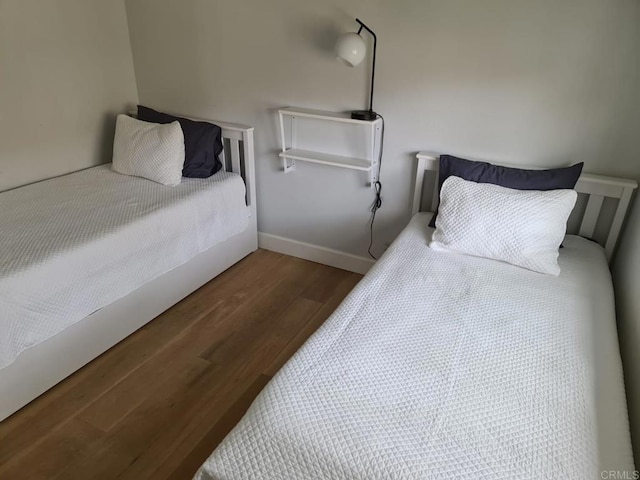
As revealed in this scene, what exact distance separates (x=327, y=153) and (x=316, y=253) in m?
0.68

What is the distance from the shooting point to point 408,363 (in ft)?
4.55

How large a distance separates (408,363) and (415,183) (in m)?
1.34

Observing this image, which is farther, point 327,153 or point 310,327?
point 327,153

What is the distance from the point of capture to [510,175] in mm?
2117

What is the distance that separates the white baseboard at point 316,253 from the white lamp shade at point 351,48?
119 centimetres

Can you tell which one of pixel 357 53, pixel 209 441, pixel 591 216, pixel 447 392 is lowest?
pixel 209 441

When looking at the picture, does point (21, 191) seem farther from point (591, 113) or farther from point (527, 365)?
point (591, 113)

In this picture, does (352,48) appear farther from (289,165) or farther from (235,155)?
(235,155)

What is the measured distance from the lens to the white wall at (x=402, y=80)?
200 cm

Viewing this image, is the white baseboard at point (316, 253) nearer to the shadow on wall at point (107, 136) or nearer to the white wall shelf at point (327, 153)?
the white wall shelf at point (327, 153)

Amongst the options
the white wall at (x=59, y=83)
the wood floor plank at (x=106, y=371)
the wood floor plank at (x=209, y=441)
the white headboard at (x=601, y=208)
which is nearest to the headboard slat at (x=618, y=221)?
the white headboard at (x=601, y=208)

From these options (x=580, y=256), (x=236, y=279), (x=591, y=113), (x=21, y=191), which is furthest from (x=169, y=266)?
(x=591, y=113)

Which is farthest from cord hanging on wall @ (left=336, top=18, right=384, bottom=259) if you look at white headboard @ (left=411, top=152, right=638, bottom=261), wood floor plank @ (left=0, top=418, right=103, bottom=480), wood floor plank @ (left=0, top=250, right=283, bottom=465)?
wood floor plank @ (left=0, top=418, right=103, bottom=480)

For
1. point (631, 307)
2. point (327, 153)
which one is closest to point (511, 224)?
point (631, 307)
